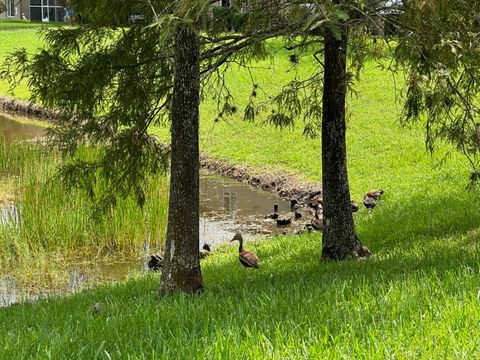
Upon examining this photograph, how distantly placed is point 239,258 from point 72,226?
155 inches

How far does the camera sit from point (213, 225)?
640 inches

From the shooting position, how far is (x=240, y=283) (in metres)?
8.43

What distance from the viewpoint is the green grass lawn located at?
14.6ft

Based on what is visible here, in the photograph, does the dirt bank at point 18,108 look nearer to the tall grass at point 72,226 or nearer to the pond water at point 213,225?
the pond water at point 213,225

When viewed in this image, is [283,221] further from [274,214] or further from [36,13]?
[36,13]

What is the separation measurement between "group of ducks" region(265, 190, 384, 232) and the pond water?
15 cm

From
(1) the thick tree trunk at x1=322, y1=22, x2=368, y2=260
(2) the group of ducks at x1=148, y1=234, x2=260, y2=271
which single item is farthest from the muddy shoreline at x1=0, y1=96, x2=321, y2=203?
(1) the thick tree trunk at x1=322, y1=22, x2=368, y2=260

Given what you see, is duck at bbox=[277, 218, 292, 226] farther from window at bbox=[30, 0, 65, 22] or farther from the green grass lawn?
window at bbox=[30, 0, 65, 22]

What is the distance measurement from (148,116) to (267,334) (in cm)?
535

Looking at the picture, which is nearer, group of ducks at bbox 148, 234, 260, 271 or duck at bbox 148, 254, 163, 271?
group of ducks at bbox 148, 234, 260, 271

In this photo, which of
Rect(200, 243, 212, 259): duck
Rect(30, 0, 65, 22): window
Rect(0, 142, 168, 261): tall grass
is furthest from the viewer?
Result: Rect(30, 0, 65, 22): window

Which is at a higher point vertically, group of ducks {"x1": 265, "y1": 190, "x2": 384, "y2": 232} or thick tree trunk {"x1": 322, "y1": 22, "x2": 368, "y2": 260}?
thick tree trunk {"x1": 322, "y1": 22, "x2": 368, "y2": 260}

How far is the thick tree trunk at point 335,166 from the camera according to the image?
9.86 meters

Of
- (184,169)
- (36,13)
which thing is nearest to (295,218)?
(184,169)
